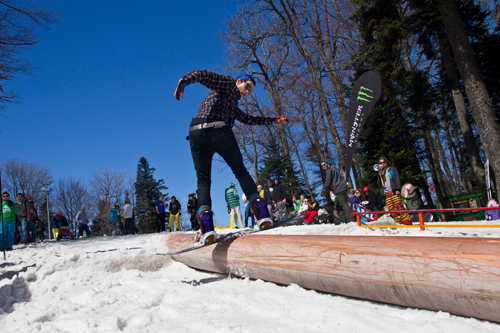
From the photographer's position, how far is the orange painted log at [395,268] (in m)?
1.87

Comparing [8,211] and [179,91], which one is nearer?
[179,91]

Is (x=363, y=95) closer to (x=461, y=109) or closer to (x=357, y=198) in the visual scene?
(x=357, y=198)

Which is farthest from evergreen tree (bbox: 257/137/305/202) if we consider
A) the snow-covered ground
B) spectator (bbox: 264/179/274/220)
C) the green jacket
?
the snow-covered ground

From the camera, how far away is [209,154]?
3980mm

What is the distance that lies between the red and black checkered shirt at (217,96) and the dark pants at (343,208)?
4685mm

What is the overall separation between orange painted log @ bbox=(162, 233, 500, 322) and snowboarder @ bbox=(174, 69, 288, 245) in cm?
73

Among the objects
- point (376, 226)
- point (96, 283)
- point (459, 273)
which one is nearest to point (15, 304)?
point (96, 283)

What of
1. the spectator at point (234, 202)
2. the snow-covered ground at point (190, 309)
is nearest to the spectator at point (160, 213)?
the spectator at point (234, 202)

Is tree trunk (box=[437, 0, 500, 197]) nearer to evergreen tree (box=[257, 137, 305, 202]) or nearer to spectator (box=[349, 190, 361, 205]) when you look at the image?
spectator (box=[349, 190, 361, 205])

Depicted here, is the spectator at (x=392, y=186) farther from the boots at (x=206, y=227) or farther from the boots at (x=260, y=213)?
the boots at (x=206, y=227)

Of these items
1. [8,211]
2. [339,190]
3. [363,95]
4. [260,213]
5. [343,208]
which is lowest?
[343,208]

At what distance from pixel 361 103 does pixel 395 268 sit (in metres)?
4.97

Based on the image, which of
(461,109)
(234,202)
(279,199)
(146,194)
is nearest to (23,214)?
(234,202)

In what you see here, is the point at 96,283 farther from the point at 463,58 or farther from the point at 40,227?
the point at 40,227
